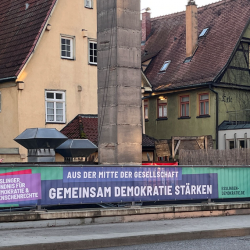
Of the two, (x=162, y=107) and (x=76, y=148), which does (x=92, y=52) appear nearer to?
(x=76, y=148)

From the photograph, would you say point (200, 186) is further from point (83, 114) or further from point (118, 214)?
point (83, 114)

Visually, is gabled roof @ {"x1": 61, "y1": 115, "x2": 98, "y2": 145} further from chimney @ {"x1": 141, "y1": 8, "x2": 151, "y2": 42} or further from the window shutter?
chimney @ {"x1": 141, "y1": 8, "x2": 151, "y2": 42}

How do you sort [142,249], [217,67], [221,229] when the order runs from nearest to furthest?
[142,249], [221,229], [217,67]

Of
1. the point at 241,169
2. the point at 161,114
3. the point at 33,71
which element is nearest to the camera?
the point at 241,169

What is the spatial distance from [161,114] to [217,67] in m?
6.03

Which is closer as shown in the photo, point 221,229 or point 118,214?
point 221,229

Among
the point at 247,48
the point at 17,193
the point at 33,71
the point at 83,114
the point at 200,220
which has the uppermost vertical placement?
the point at 247,48

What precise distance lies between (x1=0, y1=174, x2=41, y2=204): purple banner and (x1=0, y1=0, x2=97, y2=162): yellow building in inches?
534

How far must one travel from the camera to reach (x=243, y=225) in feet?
49.0

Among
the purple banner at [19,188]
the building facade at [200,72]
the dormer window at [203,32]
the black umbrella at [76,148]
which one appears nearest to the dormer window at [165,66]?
the building facade at [200,72]

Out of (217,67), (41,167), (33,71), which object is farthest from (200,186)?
(217,67)

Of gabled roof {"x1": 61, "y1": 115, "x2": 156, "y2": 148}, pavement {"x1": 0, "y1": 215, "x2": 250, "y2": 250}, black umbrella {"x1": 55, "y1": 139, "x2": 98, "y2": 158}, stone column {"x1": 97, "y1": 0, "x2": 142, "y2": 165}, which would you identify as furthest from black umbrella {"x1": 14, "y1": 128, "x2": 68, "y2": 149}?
pavement {"x1": 0, "y1": 215, "x2": 250, "y2": 250}

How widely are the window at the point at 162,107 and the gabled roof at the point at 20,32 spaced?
45.8 ft

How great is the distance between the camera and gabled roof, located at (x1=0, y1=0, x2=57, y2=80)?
28250 mm
